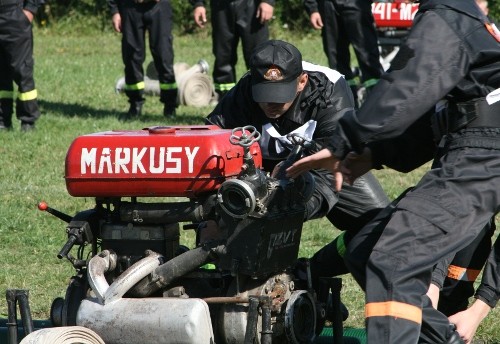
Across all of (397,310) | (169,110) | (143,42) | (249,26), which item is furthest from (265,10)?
(397,310)

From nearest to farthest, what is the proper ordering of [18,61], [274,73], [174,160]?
[174,160] → [274,73] → [18,61]

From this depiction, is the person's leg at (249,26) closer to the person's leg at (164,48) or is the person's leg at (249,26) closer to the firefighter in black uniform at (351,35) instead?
the firefighter in black uniform at (351,35)

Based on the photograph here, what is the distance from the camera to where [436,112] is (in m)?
4.43

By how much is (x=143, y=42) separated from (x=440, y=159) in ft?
26.7

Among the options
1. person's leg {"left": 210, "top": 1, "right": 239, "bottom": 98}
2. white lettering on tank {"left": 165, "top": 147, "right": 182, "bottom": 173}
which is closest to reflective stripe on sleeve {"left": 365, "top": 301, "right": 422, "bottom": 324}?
white lettering on tank {"left": 165, "top": 147, "right": 182, "bottom": 173}

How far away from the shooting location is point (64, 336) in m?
4.59

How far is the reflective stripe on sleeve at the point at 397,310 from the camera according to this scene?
4.05 meters

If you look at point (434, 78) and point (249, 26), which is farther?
point (249, 26)

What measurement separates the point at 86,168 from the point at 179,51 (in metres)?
14.5

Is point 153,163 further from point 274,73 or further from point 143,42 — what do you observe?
point 143,42

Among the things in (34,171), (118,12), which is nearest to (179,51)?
(118,12)

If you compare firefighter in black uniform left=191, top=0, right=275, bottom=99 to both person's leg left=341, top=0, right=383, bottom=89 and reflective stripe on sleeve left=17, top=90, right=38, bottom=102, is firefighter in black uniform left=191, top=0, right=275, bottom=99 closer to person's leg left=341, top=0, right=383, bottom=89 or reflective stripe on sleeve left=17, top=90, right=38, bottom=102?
person's leg left=341, top=0, right=383, bottom=89

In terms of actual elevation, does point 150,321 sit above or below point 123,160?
below

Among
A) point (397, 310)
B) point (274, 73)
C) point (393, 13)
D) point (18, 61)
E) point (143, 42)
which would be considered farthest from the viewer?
point (393, 13)
